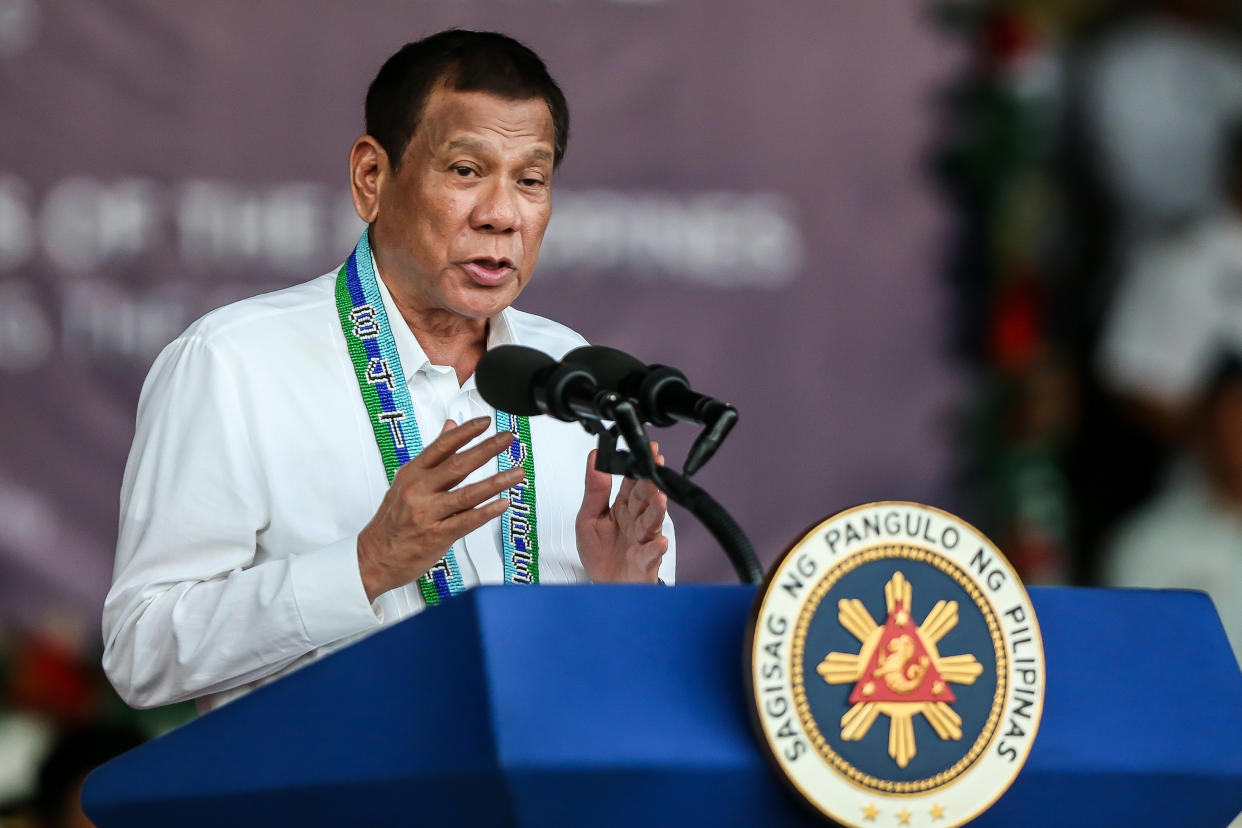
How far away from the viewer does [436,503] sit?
1542 millimetres

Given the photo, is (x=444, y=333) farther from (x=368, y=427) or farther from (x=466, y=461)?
(x=466, y=461)

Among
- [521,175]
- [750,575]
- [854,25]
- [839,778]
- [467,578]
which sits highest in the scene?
[854,25]

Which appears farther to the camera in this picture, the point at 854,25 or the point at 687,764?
the point at 854,25

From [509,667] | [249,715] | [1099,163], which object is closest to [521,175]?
[249,715]

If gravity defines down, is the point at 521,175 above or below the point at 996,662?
above

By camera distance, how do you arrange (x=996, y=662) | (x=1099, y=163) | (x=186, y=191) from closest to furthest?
(x=996, y=662) → (x=186, y=191) → (x=1099, y=163)

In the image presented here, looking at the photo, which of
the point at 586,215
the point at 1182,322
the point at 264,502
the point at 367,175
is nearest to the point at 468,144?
the point at 367,175

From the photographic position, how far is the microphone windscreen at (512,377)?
153 centimetres

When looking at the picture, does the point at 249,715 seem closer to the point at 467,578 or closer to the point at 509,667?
the point at 509,667

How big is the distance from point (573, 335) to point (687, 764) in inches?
56.1

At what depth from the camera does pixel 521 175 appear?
2.17 metres

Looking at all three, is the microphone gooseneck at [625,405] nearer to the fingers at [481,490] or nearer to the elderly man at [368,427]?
the fingers at [481,490]

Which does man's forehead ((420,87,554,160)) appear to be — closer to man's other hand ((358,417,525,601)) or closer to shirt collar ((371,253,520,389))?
shirt collar ((371,253,520,389))

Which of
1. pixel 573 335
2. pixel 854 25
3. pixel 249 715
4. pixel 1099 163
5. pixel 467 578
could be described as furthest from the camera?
pixel 1099 163
